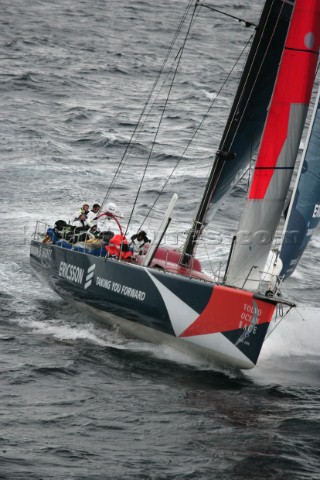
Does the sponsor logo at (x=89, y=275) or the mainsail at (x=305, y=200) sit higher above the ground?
the mainsail at (x=305, y=200)

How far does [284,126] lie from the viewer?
13.0 metres

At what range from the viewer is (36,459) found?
9.50 m

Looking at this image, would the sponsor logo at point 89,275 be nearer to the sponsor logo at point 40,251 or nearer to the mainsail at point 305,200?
the sponsor logo at point 40,251

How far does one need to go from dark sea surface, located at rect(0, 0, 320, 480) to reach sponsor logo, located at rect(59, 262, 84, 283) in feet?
2.43

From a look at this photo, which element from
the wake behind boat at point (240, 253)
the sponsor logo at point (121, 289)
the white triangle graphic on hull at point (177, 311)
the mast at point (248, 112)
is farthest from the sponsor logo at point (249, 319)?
the mast at point (248, 112)

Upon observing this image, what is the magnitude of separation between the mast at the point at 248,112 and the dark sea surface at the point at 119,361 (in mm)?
749

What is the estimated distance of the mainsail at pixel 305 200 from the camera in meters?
12.7

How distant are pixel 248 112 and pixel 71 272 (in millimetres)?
3827

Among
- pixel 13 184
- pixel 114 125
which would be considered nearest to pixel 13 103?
pixel 114 125

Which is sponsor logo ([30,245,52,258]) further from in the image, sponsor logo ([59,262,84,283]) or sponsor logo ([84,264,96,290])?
sponsor logo ([84,264,96,290])

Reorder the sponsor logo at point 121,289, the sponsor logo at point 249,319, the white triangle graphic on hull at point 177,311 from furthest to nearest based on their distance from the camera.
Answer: the sponsor logo at point 121,289, the white triangle graphic on hull at point 177,311, the sponsor logo at point 249,319

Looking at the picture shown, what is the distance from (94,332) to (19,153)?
45.2ft

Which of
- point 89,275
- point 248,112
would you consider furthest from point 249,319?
point 248,112

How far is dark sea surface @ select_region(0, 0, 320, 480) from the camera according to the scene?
992 cm
